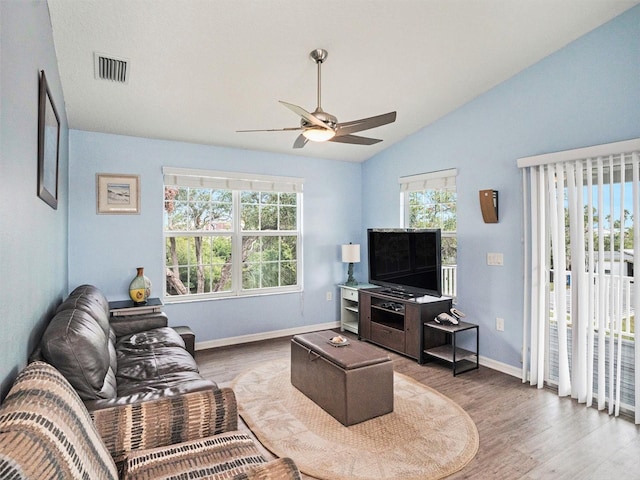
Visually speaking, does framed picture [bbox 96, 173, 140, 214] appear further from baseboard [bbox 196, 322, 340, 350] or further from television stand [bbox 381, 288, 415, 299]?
television stand [bbox 381, 288, 415, 299]

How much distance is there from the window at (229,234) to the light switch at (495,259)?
8.07ft

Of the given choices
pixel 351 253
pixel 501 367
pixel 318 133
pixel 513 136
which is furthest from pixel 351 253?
pixel 318 133

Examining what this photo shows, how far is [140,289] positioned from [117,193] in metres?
1.09

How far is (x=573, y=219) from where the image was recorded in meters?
3.16

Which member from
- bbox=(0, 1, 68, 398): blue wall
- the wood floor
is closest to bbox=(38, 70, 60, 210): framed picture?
bbox=(0, 1, 68, 398): blue wall

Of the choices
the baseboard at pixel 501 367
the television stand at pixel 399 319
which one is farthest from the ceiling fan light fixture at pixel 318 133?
the baseboard at pixel 501 367

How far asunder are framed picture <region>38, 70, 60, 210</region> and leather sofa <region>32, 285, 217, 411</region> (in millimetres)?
689

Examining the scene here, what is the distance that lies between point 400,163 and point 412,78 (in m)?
1.61

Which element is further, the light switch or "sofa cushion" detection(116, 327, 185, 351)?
the light switch

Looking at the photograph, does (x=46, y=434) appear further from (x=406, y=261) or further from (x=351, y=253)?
(x=351, y=253)

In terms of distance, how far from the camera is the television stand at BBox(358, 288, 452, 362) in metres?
4.04

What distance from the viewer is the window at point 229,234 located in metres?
4.43

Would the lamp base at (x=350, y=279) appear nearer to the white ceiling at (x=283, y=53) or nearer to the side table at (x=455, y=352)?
the side table at (x=455, y=352)

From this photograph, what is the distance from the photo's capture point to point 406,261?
14.4ft
